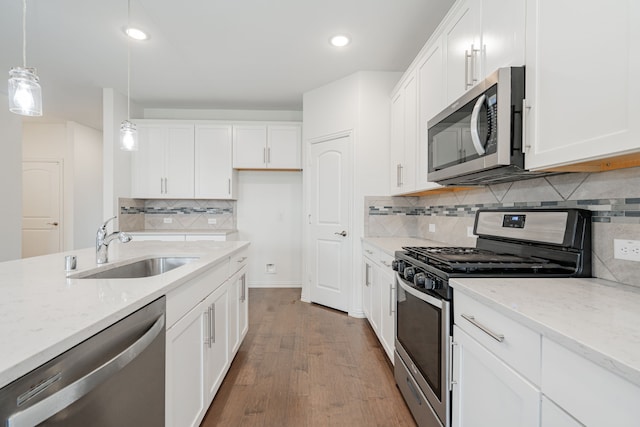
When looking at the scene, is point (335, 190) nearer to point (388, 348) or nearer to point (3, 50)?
point (388, 348)

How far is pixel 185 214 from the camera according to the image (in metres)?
4.53

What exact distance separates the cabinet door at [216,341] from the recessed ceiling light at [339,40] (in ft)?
7.42

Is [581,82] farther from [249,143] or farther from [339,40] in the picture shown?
[249,143]

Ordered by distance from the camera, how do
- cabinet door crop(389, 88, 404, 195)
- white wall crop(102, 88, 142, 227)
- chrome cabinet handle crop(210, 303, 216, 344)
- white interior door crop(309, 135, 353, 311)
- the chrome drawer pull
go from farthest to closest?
white wall crop(102, 88, 142, 227) < white interior door crop(309, 135, 353, 311) < cabinet door crop(389, 88, 404, 195) < chrome cabinet handle crop(210, 303, 216, 344) < the chrome drawer pull

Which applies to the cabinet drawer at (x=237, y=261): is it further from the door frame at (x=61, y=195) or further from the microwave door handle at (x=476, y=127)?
the door frame at (x=61, y=195)

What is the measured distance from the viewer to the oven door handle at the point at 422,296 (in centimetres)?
132

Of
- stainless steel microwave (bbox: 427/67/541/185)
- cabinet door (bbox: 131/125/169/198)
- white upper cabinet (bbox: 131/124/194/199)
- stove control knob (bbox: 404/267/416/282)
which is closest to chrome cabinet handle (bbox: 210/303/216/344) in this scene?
stove control knob (bbox: 404/267/416/282)

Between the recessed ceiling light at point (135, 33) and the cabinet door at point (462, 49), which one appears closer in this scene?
the cabinet door at point (462, 49)

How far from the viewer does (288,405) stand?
183cm

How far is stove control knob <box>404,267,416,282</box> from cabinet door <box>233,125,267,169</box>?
304 cm

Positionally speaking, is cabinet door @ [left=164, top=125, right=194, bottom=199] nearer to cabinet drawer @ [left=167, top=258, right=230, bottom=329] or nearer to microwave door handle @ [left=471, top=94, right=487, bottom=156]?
cabinet drawer @ [left=167, top=258, right=230, bottom=329]

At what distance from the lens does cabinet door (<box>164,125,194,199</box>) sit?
13.7 ft

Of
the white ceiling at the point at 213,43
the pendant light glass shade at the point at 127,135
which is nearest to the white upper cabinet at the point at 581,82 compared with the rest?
the white ceiling at the point at 213,43

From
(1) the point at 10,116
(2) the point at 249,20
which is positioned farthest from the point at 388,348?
(1) the point at 10,116
